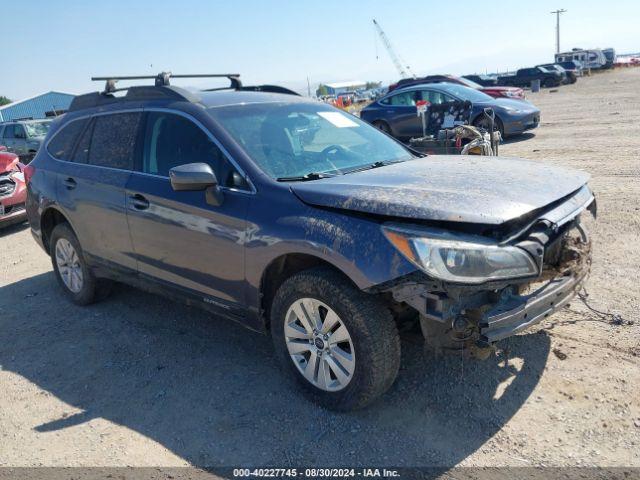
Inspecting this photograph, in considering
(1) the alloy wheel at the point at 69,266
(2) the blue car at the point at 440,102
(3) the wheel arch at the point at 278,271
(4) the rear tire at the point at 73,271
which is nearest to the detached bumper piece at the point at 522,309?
(3) the wheel arch at the point at 278,271

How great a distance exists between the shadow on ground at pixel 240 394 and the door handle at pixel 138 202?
111 cm

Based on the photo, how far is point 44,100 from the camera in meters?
55.3

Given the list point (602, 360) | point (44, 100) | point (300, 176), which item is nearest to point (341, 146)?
point (300, 176)

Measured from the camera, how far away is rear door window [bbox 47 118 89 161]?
5027 millimetres

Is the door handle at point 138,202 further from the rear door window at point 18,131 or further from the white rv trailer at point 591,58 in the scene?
the white rv trailer at point 591,58

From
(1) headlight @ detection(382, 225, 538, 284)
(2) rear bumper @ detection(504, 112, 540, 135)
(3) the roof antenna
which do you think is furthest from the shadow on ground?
Result: (2) rear bumper @ detection(504, 112, 540, 135)

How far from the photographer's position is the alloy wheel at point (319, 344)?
3.08 m

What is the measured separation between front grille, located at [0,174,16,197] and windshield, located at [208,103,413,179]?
6.44 meters

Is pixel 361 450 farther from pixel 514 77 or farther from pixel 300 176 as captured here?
pixel 514 77

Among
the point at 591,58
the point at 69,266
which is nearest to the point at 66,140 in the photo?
the point at 69,266

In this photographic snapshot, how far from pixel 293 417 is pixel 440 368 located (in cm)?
104

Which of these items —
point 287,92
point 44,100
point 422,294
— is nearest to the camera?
point 422,294

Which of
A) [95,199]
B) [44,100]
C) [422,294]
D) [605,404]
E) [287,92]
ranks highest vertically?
[44,100]

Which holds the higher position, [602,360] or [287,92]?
[287,92]
